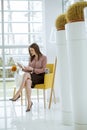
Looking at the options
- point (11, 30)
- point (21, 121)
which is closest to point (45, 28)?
point (11, 30)

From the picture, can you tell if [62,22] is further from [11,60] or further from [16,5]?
[16,5]

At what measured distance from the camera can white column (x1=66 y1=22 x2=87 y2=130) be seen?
3.23 metres

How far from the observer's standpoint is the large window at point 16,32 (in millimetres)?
7496

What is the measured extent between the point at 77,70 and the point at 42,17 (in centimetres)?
459

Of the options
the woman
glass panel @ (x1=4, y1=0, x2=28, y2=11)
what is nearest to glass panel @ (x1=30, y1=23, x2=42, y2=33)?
glass panel @ (x1=4, y1=0, x2=28, y2=11)

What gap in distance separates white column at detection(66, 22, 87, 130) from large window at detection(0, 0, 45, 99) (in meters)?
4.15

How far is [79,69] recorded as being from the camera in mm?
3246

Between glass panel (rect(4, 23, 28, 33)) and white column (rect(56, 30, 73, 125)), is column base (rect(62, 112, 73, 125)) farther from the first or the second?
glass panel (rect(4, 23, 28, 33))

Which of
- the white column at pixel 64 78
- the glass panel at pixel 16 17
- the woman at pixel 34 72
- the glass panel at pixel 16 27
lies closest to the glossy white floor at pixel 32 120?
the white column at pixel 64 78

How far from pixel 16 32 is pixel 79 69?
4661 mm

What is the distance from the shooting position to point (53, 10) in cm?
724

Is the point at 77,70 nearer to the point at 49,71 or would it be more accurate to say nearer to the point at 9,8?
the point at 49,71

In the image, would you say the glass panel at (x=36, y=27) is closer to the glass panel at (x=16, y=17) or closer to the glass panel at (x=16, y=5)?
the glass panel at (x=16, y=17)

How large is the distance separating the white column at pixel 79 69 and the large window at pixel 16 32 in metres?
4.15
